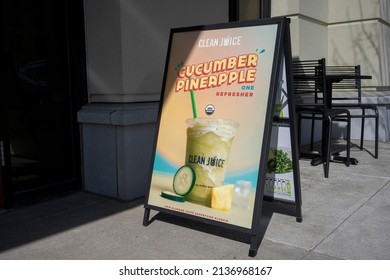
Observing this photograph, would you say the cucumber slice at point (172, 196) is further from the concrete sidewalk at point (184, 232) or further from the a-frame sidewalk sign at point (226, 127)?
the concrete sidewalk at point (184, 232)

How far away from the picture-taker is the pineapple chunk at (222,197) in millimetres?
3100

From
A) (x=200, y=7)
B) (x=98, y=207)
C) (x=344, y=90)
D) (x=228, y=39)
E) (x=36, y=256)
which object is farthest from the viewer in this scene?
(x=344, y=90)

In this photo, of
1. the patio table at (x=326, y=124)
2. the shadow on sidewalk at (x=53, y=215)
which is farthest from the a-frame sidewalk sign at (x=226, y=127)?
the patio table at (x=326, y=124)

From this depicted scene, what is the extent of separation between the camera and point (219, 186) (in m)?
3.16

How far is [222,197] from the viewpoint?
3.13 meters

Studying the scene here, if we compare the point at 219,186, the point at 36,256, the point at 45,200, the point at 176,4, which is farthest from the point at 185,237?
the point at 176,4

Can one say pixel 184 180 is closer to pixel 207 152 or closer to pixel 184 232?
pixel 207 152

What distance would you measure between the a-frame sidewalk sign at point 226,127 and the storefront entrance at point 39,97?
5.08ft

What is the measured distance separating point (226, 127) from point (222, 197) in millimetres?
541

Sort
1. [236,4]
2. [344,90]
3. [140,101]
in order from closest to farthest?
[140,101] → [236,4] → [344,90]

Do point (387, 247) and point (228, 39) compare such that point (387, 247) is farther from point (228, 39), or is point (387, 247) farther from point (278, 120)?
point (228, 39)

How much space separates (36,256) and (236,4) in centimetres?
489

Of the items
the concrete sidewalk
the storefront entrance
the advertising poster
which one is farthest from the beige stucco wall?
the advertising poster

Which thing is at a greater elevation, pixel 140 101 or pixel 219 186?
pixel 140 101
